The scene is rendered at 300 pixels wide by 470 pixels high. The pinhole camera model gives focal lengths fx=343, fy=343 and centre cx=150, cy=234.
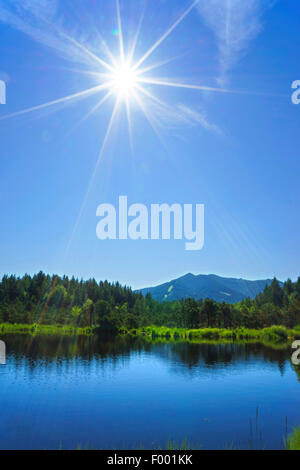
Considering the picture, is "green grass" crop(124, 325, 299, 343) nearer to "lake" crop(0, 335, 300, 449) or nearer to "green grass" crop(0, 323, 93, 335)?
"green grass" crop(0, 323, 93, 335)

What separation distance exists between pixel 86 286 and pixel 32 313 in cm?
3429

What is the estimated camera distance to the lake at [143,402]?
877 inches

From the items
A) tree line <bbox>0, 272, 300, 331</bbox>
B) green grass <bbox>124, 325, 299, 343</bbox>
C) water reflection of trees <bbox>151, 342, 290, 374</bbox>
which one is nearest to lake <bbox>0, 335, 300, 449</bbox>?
water reflection of trees <bbox>151, 342, 290, 374</bbox>

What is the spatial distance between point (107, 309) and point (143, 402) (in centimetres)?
9728

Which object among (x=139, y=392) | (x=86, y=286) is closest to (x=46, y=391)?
(x=139, y=392)

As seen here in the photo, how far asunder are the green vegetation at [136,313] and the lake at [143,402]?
63590 millimetres

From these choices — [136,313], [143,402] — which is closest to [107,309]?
[136,313]

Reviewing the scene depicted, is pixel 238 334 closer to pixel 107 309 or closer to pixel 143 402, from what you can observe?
pixel 107 309

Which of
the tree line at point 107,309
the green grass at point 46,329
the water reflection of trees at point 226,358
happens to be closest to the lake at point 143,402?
the water reflection of trees at point 226,358

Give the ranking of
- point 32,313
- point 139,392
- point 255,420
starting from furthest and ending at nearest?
point 32,313 → point 139,392 → point 255,420

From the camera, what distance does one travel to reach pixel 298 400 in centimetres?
3369

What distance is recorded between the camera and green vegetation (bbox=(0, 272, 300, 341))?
11838 cm

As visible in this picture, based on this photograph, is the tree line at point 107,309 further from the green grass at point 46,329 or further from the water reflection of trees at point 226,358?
the water reflection of trees at point 226,358

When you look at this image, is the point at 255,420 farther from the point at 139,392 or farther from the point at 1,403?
the point at 1,403
